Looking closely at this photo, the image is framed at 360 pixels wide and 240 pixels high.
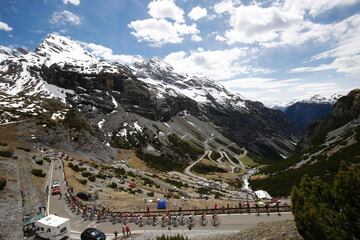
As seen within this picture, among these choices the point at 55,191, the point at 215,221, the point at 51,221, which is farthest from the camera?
the point at 55,191

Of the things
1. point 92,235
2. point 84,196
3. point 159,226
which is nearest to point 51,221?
point 92,235

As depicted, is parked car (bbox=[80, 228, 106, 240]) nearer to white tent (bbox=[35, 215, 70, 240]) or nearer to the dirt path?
white tent (bbox=[35, 215, 70, 240])

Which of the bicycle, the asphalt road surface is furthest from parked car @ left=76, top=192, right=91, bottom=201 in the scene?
the bicycle

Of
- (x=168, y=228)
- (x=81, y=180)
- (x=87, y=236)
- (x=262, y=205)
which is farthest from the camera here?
(x=81, y=180)

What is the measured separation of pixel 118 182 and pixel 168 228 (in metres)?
43.2

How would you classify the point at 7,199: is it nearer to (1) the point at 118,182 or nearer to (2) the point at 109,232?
(2) the point at 109,232

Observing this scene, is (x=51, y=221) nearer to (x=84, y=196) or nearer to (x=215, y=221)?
(x=215, y=221)

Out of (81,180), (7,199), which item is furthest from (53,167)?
(7,199)

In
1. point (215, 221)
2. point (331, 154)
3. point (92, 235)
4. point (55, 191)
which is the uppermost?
point (331, 154)

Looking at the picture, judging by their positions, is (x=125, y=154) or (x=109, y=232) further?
(x=125, y=154)

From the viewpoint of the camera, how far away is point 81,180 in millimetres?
73875

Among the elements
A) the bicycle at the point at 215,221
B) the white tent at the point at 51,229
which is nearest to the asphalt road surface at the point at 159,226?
the bicycle at the point at 215,221

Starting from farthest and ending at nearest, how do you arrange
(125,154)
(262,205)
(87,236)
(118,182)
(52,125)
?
(125,154) < (52,125) < (118,182) < (262,205) < (87,236)

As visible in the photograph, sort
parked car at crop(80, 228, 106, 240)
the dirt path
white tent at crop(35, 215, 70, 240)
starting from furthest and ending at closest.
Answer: white tent at crop(35, 215, 70, 240), parked car at crop(80, 228, 106, 240), the dirt path
